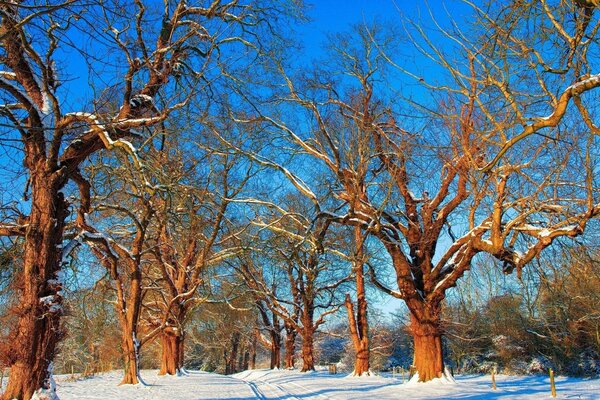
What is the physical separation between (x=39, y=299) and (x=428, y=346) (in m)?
11.2

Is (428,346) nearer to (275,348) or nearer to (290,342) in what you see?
(290,342)

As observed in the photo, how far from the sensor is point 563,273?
12047mm

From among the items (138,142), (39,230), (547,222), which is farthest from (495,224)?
(39,230)

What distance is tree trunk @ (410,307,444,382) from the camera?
1455 centimetres

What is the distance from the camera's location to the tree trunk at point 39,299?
6.80 metres

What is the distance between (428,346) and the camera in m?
14.6

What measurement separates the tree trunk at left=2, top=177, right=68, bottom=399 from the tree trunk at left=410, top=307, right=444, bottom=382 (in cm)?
1034

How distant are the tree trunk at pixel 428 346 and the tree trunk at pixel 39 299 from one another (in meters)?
10.3

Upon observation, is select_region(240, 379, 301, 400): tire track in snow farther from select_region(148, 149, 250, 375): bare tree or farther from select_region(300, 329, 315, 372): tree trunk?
select_region(300, 329, 315, 372): tree trunk

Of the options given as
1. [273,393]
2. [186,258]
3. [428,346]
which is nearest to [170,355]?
[186,258]

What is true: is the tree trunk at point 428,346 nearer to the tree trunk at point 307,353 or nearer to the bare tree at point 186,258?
the bare tree at point 186,258

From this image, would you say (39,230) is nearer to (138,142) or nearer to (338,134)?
(138,142)

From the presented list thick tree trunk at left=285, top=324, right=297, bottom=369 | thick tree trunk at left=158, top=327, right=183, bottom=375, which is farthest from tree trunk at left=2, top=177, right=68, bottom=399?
thick tree trunk at left=285, top=324, right=297, bottom=369

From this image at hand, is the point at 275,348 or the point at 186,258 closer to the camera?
the point at 186,258
